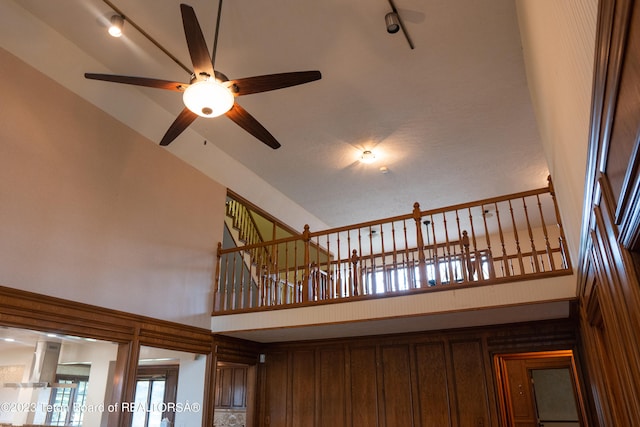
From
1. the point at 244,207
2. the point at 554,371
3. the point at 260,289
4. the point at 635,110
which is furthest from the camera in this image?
the point at 554,371

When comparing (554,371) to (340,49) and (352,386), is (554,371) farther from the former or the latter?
(340,49)

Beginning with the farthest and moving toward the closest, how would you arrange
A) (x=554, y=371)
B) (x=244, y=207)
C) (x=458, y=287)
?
(x=554, y=371) → (x=244, y=207) → (x=458, y=287)

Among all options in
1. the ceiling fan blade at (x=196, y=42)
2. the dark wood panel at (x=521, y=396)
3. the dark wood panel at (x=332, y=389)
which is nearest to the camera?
the ceiling fan blade at (x=196, y=42)

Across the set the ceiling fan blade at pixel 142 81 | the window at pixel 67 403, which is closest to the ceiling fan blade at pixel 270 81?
the ceiling fan blade at pixel 142 81

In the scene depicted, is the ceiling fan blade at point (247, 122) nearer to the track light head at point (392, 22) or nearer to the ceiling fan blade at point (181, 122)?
the ceiling fan blade at point (181, 122)

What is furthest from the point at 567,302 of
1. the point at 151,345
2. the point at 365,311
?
the point at 151,345

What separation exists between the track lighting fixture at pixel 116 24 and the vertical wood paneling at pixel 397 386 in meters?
5.12

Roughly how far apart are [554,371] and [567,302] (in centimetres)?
625

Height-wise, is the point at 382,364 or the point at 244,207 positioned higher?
the point at 244,207

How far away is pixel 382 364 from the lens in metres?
6.16

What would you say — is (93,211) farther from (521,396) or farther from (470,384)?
(521,396)

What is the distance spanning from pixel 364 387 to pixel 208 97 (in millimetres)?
4682

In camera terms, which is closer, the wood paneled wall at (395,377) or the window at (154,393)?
the wood paneled wall at (395,377)

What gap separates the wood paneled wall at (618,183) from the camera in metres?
1.06
